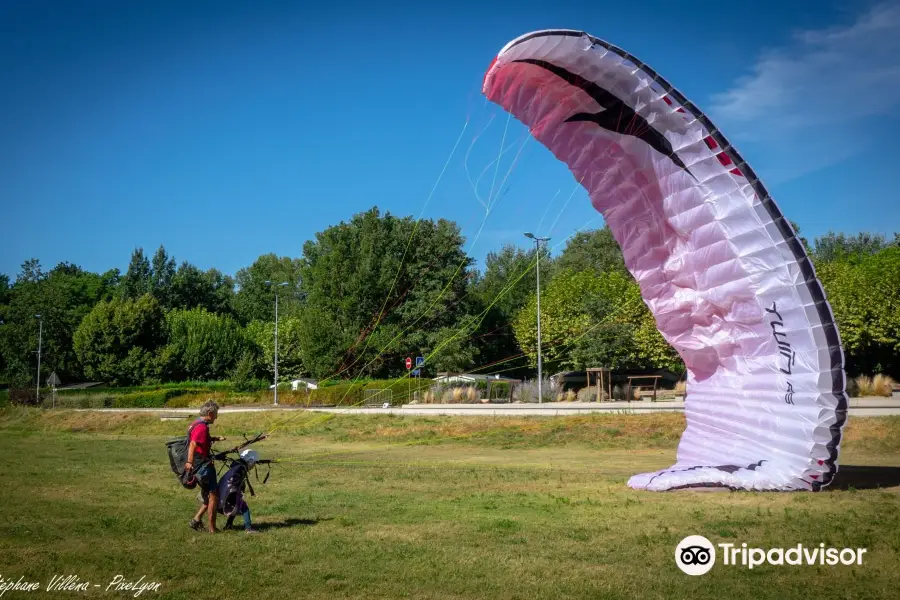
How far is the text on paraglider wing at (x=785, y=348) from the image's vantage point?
1072cm

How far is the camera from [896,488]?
38.1 feet

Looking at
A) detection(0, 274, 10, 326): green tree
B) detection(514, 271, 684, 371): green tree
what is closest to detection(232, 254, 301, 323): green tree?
detection(0, 274, 10, 326): green tree

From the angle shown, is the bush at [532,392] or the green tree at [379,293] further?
the green tree at [379,293]

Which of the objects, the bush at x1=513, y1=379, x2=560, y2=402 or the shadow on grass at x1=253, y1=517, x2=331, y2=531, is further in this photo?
the bush at x1=513, y1=379, x2=560, y2=402

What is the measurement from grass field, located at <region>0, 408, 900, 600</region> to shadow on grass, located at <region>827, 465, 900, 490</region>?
0.13 feet

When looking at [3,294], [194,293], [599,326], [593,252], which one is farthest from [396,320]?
[3,294]

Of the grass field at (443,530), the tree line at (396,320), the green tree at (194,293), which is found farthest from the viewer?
the green tree at (194,293)

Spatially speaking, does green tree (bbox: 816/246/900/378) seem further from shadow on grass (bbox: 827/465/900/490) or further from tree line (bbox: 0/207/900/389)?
shadow on grass (bbox: 827/465/900/490)

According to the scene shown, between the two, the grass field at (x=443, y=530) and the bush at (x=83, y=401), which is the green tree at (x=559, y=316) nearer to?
the bush at (x=83, y=401)

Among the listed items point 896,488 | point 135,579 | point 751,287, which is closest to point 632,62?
point 751,287

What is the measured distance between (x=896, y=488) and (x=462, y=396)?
95.4ft

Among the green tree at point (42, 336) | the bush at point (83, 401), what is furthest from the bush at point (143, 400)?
the green tree at point (42, 336)

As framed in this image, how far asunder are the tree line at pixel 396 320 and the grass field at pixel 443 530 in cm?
2246

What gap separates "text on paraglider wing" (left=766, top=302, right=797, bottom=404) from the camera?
35.2ft
